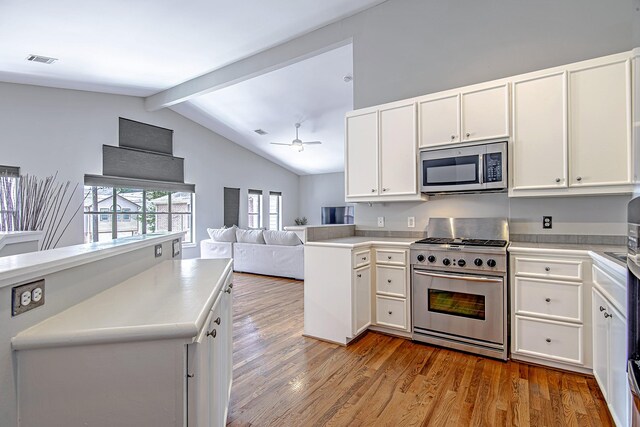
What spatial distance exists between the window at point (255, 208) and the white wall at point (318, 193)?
6.42ft

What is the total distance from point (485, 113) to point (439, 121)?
1.22 feet

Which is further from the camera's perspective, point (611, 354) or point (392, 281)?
point (392, 281)

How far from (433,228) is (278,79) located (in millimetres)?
3733

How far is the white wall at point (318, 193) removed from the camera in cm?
1031

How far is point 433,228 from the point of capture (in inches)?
123

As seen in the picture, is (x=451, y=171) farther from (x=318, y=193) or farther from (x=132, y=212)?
(x=318, y=193)

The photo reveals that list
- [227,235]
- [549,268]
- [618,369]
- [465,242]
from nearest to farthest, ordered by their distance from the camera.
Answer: [618,369]
[549,268]
[465,242]
[227,235]

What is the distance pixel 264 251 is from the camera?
19.7 ft

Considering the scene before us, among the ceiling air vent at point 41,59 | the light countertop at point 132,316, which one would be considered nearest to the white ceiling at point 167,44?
the ceiling air vent at point 41,59

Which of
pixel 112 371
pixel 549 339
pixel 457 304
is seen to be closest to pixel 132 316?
pixel 112 371

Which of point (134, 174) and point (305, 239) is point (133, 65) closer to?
point (134, 174)

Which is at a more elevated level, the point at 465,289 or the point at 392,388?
the point at 465,289

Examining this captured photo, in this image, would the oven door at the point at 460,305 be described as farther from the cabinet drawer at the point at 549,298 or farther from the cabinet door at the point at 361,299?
the cabinet door at the point at 361,299

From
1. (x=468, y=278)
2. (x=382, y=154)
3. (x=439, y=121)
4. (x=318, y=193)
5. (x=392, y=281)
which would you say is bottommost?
(x=392, y=281)
